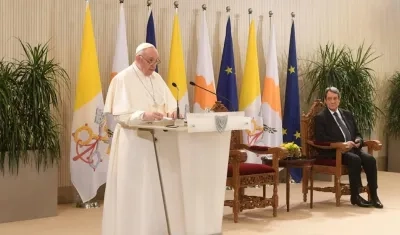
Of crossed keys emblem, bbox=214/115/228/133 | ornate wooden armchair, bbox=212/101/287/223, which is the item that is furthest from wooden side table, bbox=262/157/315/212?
crossed keys emblem, bbox=214/115/228/133

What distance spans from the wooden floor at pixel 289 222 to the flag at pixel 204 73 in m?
1.53

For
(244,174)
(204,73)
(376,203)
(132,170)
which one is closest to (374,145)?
(376,203)

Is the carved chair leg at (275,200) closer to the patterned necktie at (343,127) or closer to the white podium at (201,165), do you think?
the patterned necktie at (343,127)

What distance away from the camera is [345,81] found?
8430 mm

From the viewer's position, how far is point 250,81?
7898 millimetres

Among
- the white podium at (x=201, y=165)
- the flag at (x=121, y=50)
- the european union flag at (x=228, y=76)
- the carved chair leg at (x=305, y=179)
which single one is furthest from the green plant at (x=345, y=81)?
the white podium at (x=201, y=165)

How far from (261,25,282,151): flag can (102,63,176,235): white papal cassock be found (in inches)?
155

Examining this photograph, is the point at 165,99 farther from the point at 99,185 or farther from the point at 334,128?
the point at 334,128

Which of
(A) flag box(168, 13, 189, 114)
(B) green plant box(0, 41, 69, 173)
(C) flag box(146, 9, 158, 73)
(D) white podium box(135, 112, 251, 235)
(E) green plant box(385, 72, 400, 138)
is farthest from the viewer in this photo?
(E) green plant box(385, 72, 400, 138)

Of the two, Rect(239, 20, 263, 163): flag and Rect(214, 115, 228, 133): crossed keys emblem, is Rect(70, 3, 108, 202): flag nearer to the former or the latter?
Rect(239, 20, 263, 163): flag

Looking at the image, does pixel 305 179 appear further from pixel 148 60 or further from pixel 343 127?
pixel 148 60

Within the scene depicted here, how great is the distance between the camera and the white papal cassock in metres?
4.16

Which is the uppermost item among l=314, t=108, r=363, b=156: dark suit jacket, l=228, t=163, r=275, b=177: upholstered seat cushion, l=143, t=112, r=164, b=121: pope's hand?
l=143, t=112, r=164, b=121: pope's hand

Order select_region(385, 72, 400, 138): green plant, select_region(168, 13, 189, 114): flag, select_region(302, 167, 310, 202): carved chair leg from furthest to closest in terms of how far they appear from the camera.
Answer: select_region(385, 72, 400, 138): green plant
select_region(168, 13, 189, 114): flag
select_region(302, 167, 310, 202): carved chair leg
